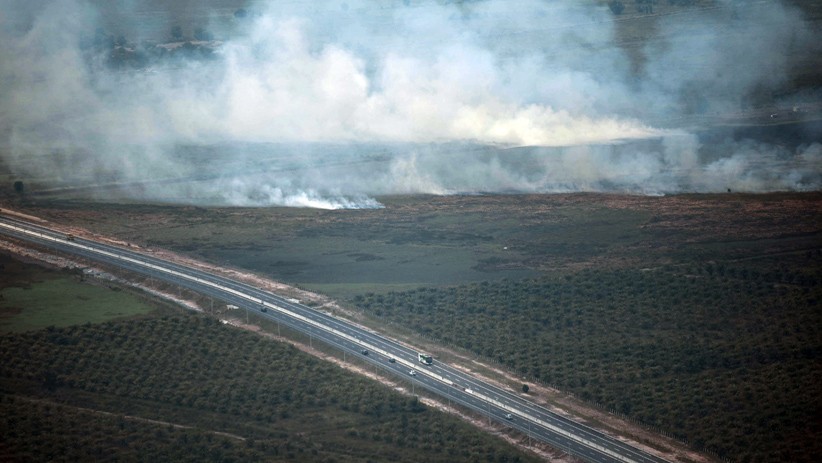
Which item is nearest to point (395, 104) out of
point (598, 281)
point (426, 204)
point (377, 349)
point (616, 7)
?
point (426, 204)

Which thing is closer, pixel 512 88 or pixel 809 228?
pixel 809 228

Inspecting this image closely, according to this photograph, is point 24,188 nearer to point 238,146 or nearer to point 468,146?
→ point 238,146

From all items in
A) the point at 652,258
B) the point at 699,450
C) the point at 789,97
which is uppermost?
the point at 789,97

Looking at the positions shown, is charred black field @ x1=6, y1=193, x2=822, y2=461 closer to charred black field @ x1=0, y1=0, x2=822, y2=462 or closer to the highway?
charred black field @ x1=0, y1=0, x2=822, y2=462

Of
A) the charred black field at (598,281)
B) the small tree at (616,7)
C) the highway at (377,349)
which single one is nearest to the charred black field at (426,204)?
the charred black field at (598,281)

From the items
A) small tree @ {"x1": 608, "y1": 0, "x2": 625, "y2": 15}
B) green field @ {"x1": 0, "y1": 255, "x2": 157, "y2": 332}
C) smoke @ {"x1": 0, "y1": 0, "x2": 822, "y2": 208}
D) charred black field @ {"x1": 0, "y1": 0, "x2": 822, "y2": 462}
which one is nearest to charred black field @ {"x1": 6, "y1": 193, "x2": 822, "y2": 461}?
charred black field @ {"x1": 0, "y1": 0, "x2": 822, "y2": 462}

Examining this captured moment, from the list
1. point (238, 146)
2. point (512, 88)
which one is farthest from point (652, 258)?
point (238, 146)

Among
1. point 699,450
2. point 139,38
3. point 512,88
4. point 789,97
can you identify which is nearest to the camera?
point 699,450

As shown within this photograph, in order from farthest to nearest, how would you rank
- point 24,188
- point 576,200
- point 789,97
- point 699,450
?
point 789,97, point 24,188, point 576,200, point 699,450
